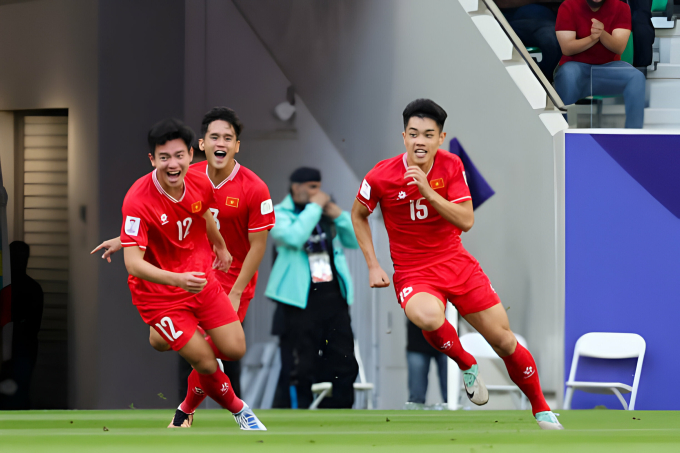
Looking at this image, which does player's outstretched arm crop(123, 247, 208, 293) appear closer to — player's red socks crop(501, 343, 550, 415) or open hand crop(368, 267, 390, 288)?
open hand crop(368, 267, 390, 288)

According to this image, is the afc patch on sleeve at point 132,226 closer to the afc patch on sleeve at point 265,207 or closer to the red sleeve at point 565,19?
the afc patch on sleeve at point 265,207

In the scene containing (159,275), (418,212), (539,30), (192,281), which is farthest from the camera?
(539,30)

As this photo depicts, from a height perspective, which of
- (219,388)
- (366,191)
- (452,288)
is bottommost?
(219,388)

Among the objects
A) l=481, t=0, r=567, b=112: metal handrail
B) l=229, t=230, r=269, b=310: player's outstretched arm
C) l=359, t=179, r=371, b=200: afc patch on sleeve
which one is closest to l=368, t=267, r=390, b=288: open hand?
l=359, t=179, r=371, b=200: afc patch on sleeve

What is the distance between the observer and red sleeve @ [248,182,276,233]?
14.1 ft

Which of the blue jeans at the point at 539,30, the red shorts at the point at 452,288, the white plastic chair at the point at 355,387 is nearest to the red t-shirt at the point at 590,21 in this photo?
the blue jeans at the point at 539,30

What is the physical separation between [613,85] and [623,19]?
760 mm

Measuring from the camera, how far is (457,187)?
13.0ft

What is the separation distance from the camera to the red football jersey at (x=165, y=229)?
3576 millimetres

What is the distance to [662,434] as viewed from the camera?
3336 millimetres

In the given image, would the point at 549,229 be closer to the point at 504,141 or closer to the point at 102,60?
the point at 504,141

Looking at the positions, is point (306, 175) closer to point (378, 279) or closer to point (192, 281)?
point (378, 279)

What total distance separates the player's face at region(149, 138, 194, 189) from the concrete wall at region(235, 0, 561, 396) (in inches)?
81.4

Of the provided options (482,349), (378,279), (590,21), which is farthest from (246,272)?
(590,21)
